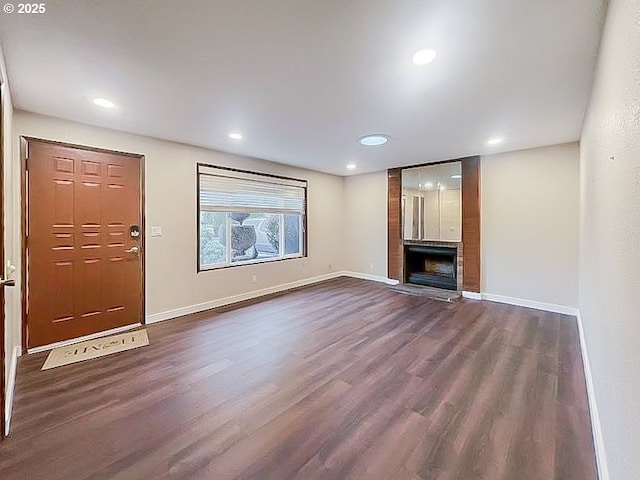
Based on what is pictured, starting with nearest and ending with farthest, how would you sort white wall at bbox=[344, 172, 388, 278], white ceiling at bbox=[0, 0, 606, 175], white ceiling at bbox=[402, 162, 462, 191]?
white ceiling at bbox=[0, 0, 606, 175] → white ceiling at bbox=[402, 162, 462, 191] → white wall at bbox=[344, 172, 388, 278]

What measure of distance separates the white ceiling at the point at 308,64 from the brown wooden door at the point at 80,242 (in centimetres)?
51

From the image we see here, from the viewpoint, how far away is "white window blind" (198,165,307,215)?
4414mm

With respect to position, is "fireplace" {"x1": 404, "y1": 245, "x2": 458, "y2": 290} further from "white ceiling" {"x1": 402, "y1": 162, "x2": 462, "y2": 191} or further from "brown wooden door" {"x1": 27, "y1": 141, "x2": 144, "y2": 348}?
"brown wooden door" {"x1": 27, "y1": 141, "x2": 144, "y2": 348}

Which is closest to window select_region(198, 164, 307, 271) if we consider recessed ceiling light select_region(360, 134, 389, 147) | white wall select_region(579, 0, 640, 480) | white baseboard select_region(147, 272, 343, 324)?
white baseboard select_region(147, 272, 343, 324)

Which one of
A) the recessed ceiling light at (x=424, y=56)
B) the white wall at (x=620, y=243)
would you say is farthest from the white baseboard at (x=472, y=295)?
the recessed ceiling light at (x=424, y=56)

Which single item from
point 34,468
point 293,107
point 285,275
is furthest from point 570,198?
point 34,468

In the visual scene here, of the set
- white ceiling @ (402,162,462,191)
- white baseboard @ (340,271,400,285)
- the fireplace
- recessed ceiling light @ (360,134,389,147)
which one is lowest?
white baseboard @ (340,271,400,285)

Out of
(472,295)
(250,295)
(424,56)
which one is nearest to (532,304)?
(472,295)

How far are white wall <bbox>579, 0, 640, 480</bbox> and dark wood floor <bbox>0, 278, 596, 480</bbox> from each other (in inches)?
19.7

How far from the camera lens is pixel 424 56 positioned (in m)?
1.93

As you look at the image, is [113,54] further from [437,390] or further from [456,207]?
[456,207]

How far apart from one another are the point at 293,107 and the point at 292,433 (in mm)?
2647

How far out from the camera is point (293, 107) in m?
2.79

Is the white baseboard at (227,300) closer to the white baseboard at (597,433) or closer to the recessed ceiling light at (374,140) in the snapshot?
the recessed ceiling light at (374,140)
